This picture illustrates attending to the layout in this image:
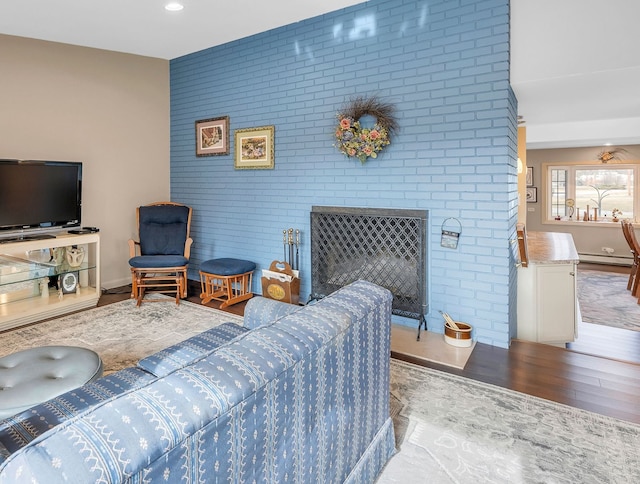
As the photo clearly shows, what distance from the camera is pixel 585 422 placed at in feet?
7.01

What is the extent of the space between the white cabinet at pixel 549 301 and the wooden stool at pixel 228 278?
275 cm

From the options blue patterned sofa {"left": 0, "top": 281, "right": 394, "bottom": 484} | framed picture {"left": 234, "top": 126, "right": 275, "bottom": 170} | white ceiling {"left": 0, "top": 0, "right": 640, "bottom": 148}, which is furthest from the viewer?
framed picture {"left": 234, "top": 126, "right": 275, "bottom": 170}

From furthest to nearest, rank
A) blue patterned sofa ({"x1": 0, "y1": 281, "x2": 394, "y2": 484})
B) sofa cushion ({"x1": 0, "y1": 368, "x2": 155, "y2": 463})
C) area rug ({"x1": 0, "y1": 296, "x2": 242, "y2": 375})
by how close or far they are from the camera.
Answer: area rug ({"x1": 0, "y1": 296, "x2": 242, "y2": 375}), sofa cushion ({"x1": 0, "y1": 368, "x2": 155, "y2": 463}), blue patterned sofa ({"x1": 0, "y1": 281, "x2": 394, "y2": 484})

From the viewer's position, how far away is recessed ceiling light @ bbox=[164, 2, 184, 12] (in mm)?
3369

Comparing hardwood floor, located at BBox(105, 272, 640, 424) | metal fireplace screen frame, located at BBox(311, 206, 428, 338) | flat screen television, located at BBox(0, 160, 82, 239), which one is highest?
flat screen television, located at BBox(0, 160, 82, 239)

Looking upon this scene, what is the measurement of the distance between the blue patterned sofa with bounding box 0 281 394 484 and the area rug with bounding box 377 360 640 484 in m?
0.23

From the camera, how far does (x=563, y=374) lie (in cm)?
268

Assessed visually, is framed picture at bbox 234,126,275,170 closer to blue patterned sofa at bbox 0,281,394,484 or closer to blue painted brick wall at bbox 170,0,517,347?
blue painted brick wall at bbox 170,0,517,347

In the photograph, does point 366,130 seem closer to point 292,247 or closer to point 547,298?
point 292,247

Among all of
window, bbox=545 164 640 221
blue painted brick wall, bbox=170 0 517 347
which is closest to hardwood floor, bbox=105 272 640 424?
blue painted brick wall, bbox=170 0 517 347

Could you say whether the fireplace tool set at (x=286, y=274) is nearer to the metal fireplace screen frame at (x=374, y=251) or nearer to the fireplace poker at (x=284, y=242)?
the fireplace poker at (x=284, y=242)

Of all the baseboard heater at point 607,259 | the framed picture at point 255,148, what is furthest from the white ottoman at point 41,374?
the baseboard heater at point 607,259

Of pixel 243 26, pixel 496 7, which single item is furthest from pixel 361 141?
pixel 243 26

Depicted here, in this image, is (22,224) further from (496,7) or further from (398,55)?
(496,7)
